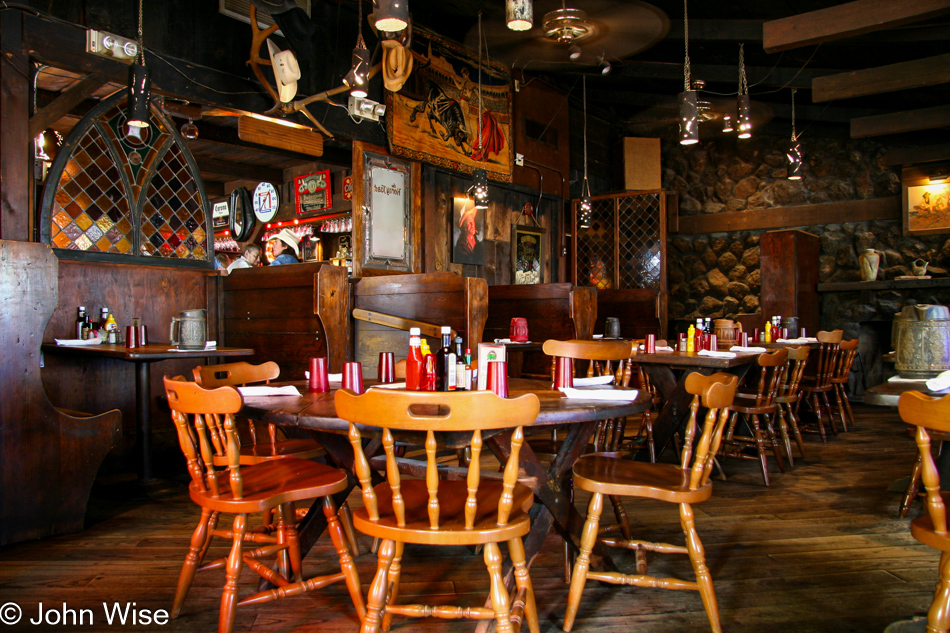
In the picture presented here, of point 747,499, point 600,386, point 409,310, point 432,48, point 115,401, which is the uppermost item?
point 432,48

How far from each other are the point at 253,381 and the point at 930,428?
2.48 metres

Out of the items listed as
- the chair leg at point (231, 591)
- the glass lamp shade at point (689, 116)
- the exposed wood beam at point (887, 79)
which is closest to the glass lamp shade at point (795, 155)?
the exposed wood beam at point (887, 79)

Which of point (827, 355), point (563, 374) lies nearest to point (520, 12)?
point (563, 374)

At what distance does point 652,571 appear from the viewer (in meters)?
2.56

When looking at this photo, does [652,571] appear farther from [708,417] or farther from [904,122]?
[904,122]

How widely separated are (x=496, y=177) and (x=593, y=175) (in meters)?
2.58

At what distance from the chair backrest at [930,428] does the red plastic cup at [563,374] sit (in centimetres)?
111

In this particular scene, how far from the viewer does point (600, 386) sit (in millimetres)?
2496

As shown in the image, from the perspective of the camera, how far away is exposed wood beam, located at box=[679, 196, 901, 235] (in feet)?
26.5

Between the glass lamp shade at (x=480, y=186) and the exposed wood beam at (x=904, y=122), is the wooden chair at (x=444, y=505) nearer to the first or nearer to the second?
the glass lamp shade at (x=480, y=186)

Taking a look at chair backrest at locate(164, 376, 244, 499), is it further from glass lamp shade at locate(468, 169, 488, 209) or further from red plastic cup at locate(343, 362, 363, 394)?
glass lamp shade at locate(468, 169, 488, 209)

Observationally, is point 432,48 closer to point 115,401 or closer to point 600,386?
point 115,401

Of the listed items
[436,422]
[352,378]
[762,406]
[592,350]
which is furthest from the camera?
[762,406]

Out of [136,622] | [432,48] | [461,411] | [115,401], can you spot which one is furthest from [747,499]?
[432,48]
